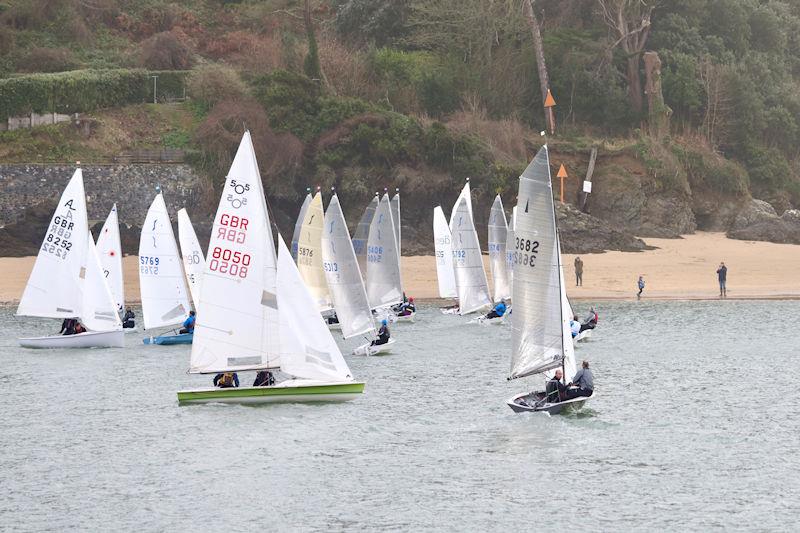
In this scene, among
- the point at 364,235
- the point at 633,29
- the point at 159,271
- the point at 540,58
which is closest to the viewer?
the point at 159,271

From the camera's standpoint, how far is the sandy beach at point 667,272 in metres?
61.6

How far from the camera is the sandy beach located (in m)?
61.6

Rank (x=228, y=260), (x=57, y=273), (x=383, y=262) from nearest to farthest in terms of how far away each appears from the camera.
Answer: (x=228, y=260) < (x=57, y=273) < (x=383, y=262)

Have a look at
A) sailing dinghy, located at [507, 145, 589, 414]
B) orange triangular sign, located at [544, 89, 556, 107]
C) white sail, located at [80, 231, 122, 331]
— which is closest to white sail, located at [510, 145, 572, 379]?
sailing dinghy, located at [507, 145, 589, 414]

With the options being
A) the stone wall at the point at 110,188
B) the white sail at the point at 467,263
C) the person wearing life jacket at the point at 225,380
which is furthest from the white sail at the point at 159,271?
the stone wall at the point at 110,188

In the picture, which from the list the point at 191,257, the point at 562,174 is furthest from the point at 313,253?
the point at 562,174

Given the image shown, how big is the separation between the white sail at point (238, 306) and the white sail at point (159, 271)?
16.9 meters

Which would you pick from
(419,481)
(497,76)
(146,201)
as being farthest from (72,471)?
(497,76)

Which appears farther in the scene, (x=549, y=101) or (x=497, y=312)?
(x=549, y=101)

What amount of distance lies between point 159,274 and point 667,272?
2760cm

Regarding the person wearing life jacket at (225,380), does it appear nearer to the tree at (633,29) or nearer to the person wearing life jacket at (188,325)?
the person wearing life jacket at (188,325)

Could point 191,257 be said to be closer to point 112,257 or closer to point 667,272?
point 112,257

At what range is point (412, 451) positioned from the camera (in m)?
31.7

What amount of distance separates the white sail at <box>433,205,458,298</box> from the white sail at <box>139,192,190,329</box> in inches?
540
